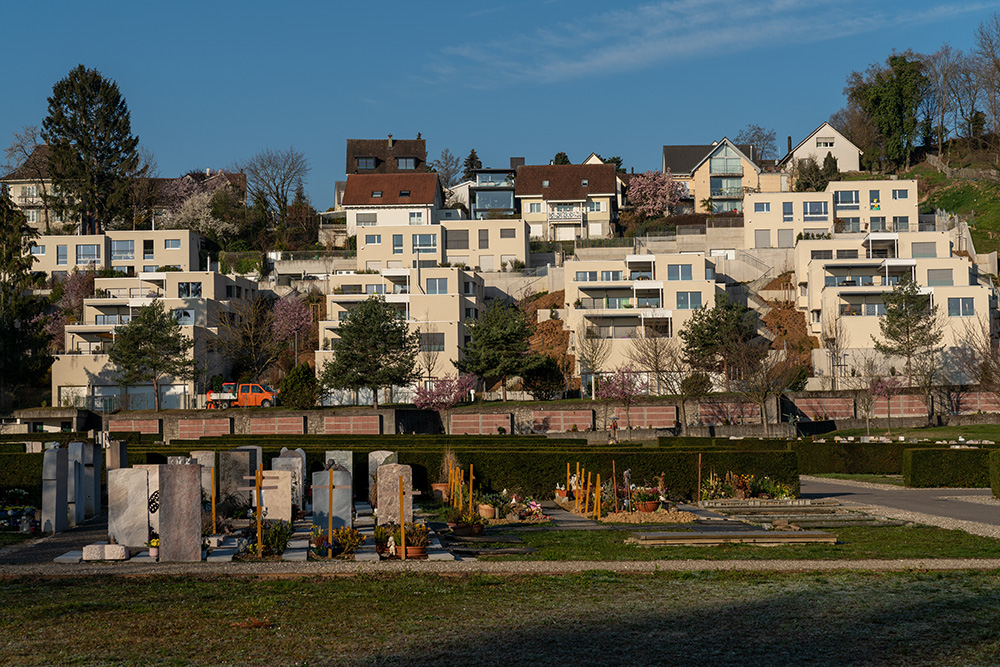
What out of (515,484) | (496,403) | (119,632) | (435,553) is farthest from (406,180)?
(119,632)

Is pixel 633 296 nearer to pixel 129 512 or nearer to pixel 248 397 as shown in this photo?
pixel 248 397

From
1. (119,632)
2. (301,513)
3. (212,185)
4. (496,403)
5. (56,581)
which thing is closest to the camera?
(119,632)

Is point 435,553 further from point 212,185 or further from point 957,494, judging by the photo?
point 212,185

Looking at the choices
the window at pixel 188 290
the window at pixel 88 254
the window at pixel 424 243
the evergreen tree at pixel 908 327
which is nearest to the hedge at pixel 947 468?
the evergreen tree at pixel 908 327

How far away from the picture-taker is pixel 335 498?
22.2 metres

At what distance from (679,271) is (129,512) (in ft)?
215

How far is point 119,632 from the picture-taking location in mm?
13180

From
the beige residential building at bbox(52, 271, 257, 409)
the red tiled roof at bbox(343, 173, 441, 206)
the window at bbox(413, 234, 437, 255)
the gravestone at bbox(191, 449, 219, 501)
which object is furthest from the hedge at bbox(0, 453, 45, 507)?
the red tiled roof at bbox(343, 173, 441, 206)

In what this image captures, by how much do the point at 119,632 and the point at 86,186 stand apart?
8323 cm

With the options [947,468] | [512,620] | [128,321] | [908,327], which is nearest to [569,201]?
[908,327]

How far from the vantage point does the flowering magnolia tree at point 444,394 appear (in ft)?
208

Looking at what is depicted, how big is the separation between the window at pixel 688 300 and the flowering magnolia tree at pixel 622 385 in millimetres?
9067

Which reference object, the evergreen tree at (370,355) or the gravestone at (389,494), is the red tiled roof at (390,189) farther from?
the gravestone at (389,494)

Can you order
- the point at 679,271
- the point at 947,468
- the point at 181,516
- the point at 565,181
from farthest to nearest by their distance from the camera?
the point at 565,181 → the point at 679,271 → the point at 947,468 → the point at 181,516
